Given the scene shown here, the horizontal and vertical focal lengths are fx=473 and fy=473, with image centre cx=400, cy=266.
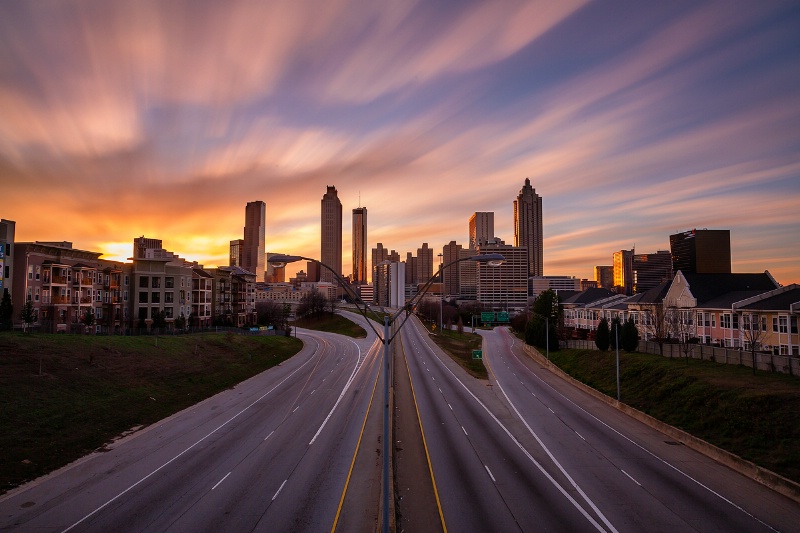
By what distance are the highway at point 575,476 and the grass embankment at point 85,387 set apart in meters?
20.1

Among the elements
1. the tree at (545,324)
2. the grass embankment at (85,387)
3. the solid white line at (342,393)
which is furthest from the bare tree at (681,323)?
the grass embankment at (85,387)

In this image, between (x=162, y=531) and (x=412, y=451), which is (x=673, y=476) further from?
(x=162, y=531)

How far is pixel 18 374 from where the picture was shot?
34.5 meters

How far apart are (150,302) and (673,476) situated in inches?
3289

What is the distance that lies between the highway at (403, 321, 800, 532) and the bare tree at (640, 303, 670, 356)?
75.1 feet

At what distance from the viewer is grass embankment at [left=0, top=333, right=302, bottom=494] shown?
2584 cm

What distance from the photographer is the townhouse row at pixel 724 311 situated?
151ft

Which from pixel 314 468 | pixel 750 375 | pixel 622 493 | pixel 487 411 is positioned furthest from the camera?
pixel 487 411

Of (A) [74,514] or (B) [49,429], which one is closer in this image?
(A) [74,514]

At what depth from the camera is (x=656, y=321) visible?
202 feet

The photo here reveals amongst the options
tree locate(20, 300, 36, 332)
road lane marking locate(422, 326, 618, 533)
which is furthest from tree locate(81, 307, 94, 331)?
road lane marking locate(422, 326, 618, 533)

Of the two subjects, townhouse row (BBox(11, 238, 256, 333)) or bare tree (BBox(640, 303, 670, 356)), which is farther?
townhouse row (BBox(11, 238, 256, 333))

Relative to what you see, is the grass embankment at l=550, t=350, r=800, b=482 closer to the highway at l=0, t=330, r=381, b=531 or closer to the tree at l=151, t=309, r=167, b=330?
the highway at l=0, t=330, r=381, b=531

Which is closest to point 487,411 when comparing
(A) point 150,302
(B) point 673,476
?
(B) point 673,476
